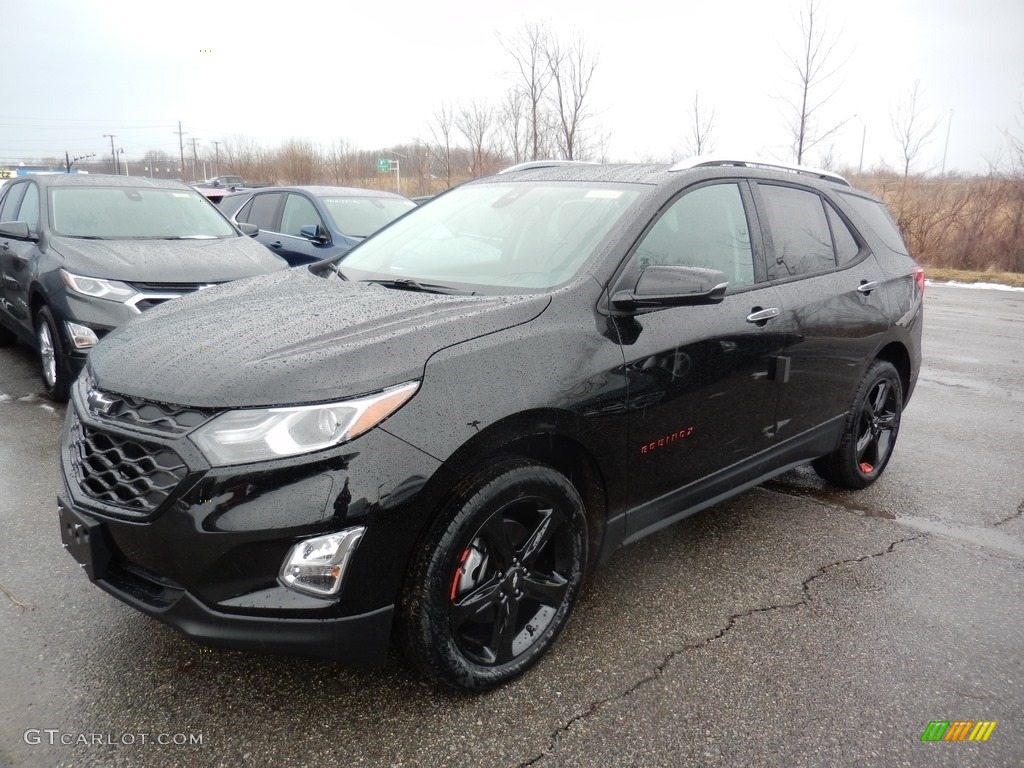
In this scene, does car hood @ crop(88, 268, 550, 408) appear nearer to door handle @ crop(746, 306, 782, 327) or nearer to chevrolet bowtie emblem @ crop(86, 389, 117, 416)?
chevrolet bowtie emblem @ crop(86, 389, 117, 416)

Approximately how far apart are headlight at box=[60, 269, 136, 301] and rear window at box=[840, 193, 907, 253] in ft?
15.3

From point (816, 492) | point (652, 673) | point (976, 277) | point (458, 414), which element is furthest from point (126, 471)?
point (976, 277)

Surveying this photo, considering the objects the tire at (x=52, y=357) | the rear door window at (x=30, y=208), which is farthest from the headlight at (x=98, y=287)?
the rear door window at (x=30, y=208)

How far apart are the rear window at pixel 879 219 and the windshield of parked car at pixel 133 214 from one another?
203 inches

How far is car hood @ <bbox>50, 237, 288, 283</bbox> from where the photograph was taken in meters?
5.39

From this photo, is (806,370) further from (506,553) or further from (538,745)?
(538,745)

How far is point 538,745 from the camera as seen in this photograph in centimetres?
220

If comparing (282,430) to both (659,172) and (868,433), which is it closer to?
(659,172)

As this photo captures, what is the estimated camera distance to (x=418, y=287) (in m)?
2.86

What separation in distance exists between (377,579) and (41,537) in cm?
221

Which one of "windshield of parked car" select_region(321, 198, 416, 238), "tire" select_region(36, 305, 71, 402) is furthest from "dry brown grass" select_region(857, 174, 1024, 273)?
"tire" select_region(36, 305, 71, 402)

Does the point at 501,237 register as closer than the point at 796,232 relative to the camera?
Yes

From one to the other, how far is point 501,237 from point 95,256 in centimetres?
388

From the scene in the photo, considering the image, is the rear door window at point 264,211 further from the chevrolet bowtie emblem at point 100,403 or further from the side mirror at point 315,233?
the chevrolet bowtie emblem at point 100,403
